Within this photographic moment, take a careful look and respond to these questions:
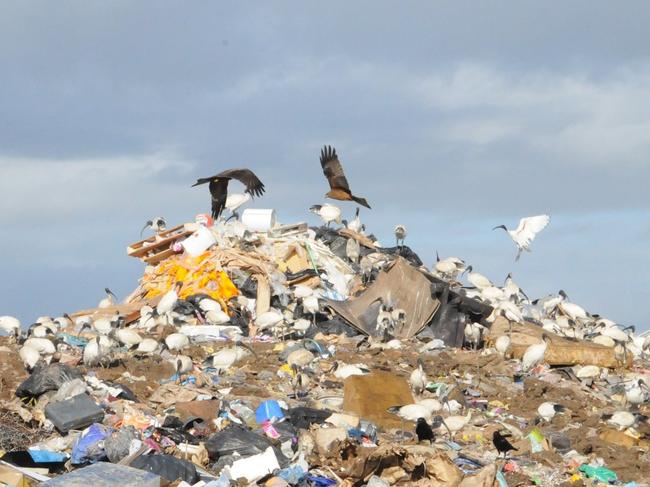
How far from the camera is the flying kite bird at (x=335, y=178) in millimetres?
16688

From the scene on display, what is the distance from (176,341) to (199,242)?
11.6 feet

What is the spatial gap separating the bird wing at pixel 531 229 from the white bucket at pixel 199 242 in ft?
15.1

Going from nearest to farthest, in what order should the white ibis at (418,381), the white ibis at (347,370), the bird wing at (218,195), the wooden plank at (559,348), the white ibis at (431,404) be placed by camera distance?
the white ibis at (431,404), the white ibis at (418,381), the white ibis at (347,370), the wooden plank at (559,348), the bird wing at (218,195)

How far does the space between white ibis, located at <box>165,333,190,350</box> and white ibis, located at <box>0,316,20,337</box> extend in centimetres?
243

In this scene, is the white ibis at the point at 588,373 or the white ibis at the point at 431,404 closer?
the white ibis at the point at 431,404

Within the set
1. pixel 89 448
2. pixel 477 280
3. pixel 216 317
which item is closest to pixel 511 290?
pixel 477 280

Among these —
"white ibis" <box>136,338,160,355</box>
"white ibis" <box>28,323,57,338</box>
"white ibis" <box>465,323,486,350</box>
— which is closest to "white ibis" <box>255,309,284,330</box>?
"white ibis" <box>136,338,160,355</box>

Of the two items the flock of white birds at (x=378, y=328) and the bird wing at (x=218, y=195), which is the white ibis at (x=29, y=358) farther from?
the bird wing at (x=218, y=195)

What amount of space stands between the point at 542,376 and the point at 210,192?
23.8ft

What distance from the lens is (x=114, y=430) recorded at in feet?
27.1

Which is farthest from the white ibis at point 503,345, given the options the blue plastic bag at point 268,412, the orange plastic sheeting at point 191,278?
the blue plastic bag at point 268,412

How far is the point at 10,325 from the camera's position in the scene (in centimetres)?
1371

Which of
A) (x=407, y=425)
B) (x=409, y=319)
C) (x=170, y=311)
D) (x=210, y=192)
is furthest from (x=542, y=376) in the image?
(x=210, y=192)

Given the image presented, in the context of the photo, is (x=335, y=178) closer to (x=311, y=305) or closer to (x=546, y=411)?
(x=311, y=305)
